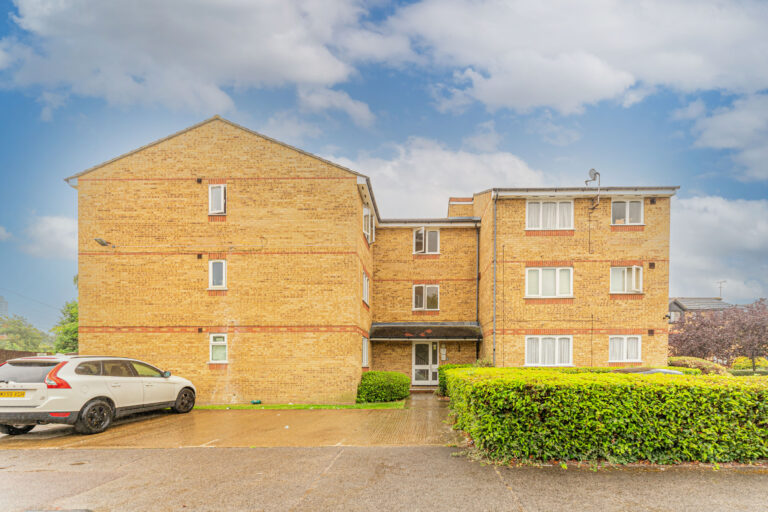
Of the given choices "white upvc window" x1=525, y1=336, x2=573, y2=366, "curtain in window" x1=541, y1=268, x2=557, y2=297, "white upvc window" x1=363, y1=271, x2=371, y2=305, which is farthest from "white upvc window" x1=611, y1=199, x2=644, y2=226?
"white upvc window" x1=363, y1=271, x2=371, y2=305

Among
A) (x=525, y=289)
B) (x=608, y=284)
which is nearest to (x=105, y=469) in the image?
(x=525, y=289)

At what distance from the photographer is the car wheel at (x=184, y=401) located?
13.5 meters

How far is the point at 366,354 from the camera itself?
20.0m

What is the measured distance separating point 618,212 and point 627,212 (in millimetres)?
297

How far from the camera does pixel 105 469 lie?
745 cm

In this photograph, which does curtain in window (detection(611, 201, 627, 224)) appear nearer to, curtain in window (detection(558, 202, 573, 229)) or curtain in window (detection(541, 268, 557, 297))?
curtain in window (detection(558, 202, 573, 229))

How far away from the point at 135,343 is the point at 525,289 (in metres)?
13.1

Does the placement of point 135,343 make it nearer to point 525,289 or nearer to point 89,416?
point 89,416

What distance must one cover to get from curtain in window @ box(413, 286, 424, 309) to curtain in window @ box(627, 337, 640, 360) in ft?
26.5

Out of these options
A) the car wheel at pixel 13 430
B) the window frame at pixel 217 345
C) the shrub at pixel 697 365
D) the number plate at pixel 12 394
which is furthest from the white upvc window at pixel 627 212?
the car wheel at pixel 13 430

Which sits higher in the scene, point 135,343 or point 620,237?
point 620,237

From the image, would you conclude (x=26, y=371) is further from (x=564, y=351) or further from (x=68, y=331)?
(x=68, y=331)

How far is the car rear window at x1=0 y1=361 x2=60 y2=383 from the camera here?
9938mm

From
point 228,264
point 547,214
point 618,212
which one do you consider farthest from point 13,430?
point 618,212
